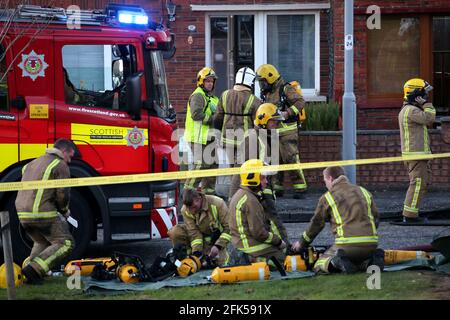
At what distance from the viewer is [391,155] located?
16.5 meters

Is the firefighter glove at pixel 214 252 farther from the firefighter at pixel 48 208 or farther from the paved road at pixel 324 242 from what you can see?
the firefighter at pixel 48 208

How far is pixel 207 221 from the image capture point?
10.8m

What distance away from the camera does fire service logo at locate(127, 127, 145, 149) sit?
11227 mm

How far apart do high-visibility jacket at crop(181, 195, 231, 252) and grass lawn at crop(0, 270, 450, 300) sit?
1.29 m

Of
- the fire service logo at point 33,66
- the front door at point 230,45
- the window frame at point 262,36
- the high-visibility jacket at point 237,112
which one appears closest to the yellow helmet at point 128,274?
the fire service logo at point 33,66

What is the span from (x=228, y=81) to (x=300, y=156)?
401 cm

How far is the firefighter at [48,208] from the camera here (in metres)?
10.1

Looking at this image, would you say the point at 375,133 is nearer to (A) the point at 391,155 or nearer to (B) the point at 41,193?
(A) the point at 391,155

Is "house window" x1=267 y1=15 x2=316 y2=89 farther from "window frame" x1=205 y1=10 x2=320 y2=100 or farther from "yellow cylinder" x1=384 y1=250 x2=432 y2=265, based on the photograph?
"yellow cylinder" x1=384 y1=250 x2=432 y2=265

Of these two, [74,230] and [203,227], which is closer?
[203,227]

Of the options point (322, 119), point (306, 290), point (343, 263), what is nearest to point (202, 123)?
point (322, 119)

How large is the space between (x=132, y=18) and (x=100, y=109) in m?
1.07

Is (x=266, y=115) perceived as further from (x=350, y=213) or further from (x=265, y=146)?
(x=350, y=213)
